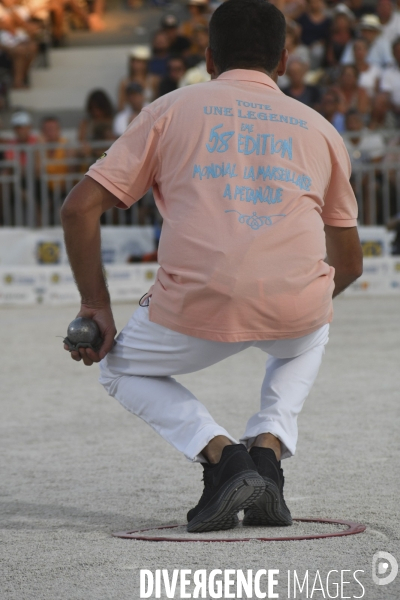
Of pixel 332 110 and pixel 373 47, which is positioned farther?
pixel 373 47

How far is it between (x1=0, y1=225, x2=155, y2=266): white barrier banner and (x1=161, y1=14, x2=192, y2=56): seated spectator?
438cm

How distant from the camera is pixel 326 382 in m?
7.48

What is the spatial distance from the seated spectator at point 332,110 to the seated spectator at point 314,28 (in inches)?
103

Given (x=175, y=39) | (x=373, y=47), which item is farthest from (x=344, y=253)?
(x=175, y=39)

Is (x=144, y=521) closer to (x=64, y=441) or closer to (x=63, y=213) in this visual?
(x=63, y=213)

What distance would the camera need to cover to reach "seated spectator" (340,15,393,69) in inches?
667

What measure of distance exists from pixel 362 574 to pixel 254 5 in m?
1.81

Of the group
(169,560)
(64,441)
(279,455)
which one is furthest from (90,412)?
(169,560)

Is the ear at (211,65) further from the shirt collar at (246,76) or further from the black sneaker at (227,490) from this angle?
the black sneaker at (227,490)

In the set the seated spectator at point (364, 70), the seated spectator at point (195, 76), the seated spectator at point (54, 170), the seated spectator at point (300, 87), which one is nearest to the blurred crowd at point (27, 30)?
the seated spectator at point (195, 76)

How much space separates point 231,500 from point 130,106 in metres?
13.8

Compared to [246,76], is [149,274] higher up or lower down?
lower down

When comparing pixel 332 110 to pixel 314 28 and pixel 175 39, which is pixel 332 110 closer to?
pixel 314 28

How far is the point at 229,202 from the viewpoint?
357 cm
